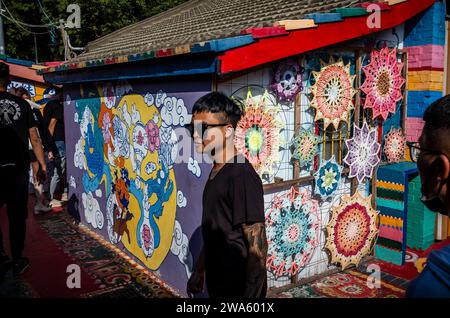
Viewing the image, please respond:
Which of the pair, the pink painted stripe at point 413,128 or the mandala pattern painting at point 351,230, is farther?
the pink painted stripe at point 413,128

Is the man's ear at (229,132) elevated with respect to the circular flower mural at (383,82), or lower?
lower

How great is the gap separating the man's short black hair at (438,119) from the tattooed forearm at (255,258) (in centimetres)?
124

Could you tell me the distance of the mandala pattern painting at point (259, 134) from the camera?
381cm

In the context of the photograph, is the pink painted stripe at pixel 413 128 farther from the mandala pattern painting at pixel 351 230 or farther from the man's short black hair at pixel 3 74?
the man's short black hair at pixel 3 74

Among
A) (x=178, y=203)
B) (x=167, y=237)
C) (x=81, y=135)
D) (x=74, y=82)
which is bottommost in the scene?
(x=167, y=237)

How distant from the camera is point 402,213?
498 centimetres

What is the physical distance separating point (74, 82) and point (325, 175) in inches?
163

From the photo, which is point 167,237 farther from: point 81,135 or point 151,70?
point 81,135

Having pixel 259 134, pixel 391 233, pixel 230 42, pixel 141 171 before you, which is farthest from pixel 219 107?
pixel 391 233

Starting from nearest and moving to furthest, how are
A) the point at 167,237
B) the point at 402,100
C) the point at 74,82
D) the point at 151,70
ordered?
the point at 151,70 < the point at 167,237 < the point at 402,100 < the point at 74,82

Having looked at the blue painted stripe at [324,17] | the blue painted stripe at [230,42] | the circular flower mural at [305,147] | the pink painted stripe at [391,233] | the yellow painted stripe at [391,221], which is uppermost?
the blue painted stripe at [324,17]

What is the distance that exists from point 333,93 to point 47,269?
3.97m

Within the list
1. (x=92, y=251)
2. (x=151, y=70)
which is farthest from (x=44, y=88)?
(x=151, y=70)

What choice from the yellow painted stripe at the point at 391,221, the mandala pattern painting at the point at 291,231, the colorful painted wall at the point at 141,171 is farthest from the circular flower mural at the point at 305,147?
the yellow painted stripe at the point at 391,221
